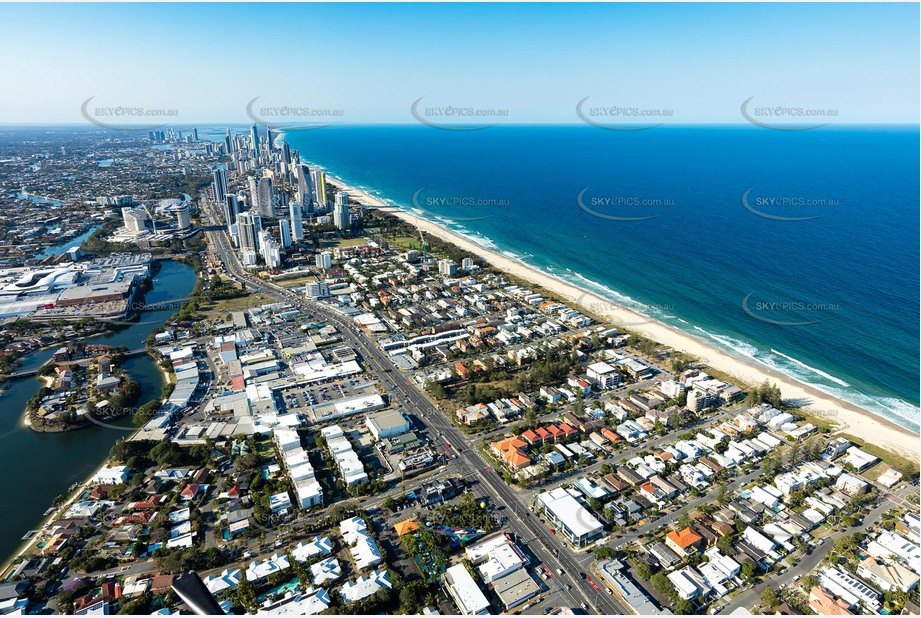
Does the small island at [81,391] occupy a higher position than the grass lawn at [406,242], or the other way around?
the grass lawn at [406,242]

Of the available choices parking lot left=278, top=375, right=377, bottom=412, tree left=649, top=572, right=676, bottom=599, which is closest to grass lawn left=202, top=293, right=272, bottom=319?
parking lot left=278, top=375, right=377, bottom=412

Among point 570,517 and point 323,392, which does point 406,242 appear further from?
point 570,517

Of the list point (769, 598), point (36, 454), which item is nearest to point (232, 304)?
point (36, 454)

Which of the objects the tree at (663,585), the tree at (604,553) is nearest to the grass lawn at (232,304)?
the tree at (604,553)

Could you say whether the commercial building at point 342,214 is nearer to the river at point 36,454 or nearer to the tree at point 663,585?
the river at point 36,454

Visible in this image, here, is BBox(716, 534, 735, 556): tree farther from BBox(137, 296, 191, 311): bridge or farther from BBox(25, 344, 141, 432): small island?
BBox(137, 296, 191, 311): bridge

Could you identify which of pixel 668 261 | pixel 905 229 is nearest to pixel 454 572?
pixel 668 261

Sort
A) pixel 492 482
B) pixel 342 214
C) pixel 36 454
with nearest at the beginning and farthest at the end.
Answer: pixel 492 482
pixel 36 454
pixel 342 214
